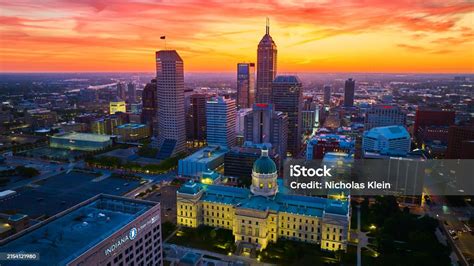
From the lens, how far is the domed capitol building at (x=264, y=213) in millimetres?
94938

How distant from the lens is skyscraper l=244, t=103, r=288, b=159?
17425cm

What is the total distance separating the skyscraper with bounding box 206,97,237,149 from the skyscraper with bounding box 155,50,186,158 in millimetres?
16913

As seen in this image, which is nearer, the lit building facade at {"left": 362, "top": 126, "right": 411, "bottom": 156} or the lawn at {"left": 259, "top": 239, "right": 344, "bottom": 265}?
the lawn at {"left": 259, "top": 239, "right": 344, "bottom": 265}

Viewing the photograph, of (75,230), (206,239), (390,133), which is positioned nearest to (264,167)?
(206,239)

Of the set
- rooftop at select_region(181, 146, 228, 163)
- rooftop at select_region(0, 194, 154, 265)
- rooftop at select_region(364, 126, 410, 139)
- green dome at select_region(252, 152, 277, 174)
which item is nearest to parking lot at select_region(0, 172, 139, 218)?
rooftop at select_region(181, 146, 228, 163)

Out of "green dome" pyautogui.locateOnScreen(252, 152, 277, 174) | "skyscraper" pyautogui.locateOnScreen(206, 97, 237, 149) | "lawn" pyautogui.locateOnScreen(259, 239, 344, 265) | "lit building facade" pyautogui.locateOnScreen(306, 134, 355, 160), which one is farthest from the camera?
"skyscraper" pyautogui.locateOnScreen(206, 97, 237, 149)

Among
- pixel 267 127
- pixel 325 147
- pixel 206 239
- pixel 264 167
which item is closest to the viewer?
pixel 206 239

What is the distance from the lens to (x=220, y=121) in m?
193

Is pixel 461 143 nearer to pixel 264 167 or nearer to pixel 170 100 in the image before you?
pixel 264 167

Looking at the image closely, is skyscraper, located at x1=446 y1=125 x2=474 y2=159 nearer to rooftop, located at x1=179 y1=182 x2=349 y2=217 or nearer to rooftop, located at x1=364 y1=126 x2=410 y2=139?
rooftop, located at x1=364 y1=126 x2=410 y2=139

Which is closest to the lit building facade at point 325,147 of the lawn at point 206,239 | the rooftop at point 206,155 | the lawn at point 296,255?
the rooftop at point 206,155

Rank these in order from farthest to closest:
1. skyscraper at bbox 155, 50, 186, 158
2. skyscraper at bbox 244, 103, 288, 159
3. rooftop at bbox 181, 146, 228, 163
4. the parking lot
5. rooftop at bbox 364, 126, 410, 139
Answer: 1. skyscraper at bbox 155, 50, 186, 158
2. skyscraper at bbox 244, 103, 288, 159
3. rooftop at bbox 364, 126, 410, 139
4. rooftop at bbox 181, 146, 228, 163
5. the parking lot

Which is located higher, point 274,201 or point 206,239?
point 274,201

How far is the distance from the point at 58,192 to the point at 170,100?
248 feet
